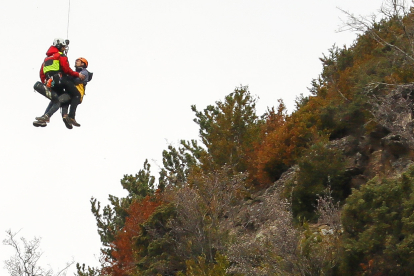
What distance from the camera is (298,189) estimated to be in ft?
100

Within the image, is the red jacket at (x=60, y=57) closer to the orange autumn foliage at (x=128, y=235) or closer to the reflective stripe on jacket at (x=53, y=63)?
the reflective stripe on jacket at (x=53, y=63)

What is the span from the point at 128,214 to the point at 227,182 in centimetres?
959

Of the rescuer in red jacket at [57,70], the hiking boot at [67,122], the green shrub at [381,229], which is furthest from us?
the green shrub at [381,229]

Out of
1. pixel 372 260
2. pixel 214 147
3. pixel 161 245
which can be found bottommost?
pixel 372 260

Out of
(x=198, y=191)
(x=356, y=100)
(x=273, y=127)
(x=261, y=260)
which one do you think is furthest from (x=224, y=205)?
(x=273, y=127)

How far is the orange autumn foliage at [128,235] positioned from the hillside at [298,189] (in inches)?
3.4

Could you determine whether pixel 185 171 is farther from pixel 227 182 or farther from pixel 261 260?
pixel 261 260

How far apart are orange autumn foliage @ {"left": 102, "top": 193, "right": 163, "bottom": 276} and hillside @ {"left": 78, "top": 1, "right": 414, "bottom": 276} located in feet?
0.28

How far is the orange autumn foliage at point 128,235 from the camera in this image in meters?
36.5

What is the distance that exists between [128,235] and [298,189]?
10.2 meters

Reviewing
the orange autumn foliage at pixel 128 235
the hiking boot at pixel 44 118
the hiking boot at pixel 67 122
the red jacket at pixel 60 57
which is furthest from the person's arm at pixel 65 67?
the orange autumn foliage at pixel 128 235

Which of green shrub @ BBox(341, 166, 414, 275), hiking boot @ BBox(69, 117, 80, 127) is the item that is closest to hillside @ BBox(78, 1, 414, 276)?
green shrub @ BBox(341, 166, 414, 275)

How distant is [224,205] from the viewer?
96.6 feet

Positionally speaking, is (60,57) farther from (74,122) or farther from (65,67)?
(74,122)
